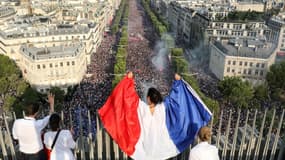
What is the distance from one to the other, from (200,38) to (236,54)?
2135 cm

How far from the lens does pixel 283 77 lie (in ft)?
144

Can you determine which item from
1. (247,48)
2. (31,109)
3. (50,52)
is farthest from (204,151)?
(247,48)

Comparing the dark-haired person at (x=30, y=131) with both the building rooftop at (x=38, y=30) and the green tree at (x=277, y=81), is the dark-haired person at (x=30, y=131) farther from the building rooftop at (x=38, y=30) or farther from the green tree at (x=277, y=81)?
the building rooftop at (x=38, y=30)

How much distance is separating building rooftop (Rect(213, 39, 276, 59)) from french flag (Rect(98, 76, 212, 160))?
145 ft

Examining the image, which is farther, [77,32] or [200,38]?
[200,38]

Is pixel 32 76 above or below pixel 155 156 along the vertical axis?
below

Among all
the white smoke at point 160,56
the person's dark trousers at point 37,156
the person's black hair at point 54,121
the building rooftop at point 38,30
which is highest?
the person's black hair at point 54,121

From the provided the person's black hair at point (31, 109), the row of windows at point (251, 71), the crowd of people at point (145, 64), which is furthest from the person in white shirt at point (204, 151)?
the row of windows at point (251, 71)

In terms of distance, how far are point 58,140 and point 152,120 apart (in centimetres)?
342

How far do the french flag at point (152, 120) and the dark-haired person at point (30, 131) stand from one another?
2.34 m

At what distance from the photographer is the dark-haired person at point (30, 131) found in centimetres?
924

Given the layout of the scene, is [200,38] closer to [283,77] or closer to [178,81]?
[283,77]

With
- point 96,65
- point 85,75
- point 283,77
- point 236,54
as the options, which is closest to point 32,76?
point 85,75

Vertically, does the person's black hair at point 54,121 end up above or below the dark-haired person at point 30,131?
above
